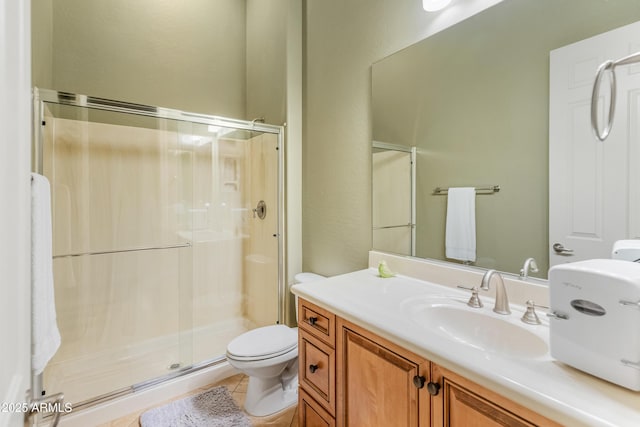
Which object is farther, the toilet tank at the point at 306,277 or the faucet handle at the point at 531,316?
the toilet tank at the point at 306,277

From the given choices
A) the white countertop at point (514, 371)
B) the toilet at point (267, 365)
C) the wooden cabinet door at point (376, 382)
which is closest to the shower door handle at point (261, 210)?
the toilet at point (267, 365)

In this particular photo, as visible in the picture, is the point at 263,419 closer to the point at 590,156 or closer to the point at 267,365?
the point at 267,365

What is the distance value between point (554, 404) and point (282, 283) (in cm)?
193

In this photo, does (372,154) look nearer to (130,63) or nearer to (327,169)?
(327,169)

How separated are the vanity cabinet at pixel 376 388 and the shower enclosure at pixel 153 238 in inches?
43.5

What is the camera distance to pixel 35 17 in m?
1.52

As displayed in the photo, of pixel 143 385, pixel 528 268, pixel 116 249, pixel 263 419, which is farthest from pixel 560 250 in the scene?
pixel 116 249

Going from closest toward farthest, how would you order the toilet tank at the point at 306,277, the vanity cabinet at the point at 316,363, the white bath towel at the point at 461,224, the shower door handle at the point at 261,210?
the vanity cabinet at the point at 316,363
the white bath towel at the point at 461,224
the toilet tank at the point at 306,277
the shower door handle at the point at 261,210

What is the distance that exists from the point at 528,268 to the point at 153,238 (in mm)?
2503

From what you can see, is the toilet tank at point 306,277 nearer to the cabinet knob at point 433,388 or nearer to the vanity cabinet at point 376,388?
the vanity cabinet at point 376,388

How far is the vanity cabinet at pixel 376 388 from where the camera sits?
0.74m

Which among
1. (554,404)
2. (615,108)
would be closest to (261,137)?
(615,108)

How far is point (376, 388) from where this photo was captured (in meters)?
1.01
